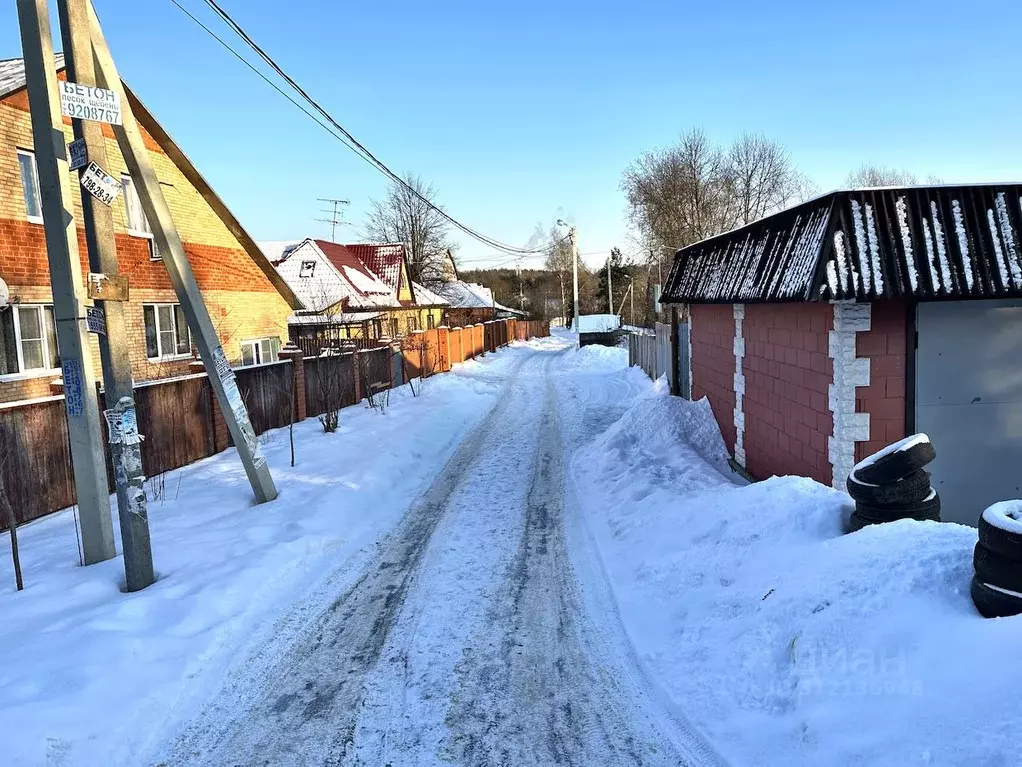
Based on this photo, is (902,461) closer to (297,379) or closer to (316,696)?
(316,696)

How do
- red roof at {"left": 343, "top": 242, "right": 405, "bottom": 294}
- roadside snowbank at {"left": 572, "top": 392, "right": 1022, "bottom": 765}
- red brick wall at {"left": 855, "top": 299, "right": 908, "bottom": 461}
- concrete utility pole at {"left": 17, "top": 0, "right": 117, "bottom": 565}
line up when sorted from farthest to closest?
1. red roof at {"left": 343, "top": 242, "right": 405, "bottom": 294}
2. red brick wall at {"left": 855, "top": 299, "right": 908, "bottom": 461}
3. concrete utility pole at {"left": 17, "top": 0, "right": 117, "bottom": 565}
4. roadside snowbank at {"left": 572, "top": 392, "right": 1022, "bottom": 765}

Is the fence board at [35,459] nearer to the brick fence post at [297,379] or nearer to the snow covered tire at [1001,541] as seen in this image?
the brick fence post at [297,379]

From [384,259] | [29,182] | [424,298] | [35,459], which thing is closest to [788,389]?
[35,459]

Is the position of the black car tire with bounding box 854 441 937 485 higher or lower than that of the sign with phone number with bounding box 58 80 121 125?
lower

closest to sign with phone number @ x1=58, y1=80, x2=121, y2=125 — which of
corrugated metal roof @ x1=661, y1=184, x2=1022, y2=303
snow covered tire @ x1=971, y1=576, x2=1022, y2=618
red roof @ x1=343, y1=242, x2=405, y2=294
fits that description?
corrugated metal roof @ x1=661, y1=184, x2=1022, y2=303

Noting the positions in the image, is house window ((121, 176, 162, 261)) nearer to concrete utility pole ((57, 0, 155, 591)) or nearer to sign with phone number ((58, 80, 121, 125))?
concrete utility pole ((57, 0, 155, 591))

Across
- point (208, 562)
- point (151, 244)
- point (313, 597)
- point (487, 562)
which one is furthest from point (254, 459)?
point (151, 244)

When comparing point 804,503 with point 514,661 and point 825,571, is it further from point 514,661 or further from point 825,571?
point 514,661

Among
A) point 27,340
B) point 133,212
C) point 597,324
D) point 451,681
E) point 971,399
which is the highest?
point 133,212

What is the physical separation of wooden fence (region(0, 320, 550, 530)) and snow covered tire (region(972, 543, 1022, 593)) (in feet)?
27.4

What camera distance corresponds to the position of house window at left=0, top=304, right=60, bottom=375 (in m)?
11.4

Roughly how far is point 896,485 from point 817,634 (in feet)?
4.82

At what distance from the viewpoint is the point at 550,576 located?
579 centimetres

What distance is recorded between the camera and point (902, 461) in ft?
14.4
